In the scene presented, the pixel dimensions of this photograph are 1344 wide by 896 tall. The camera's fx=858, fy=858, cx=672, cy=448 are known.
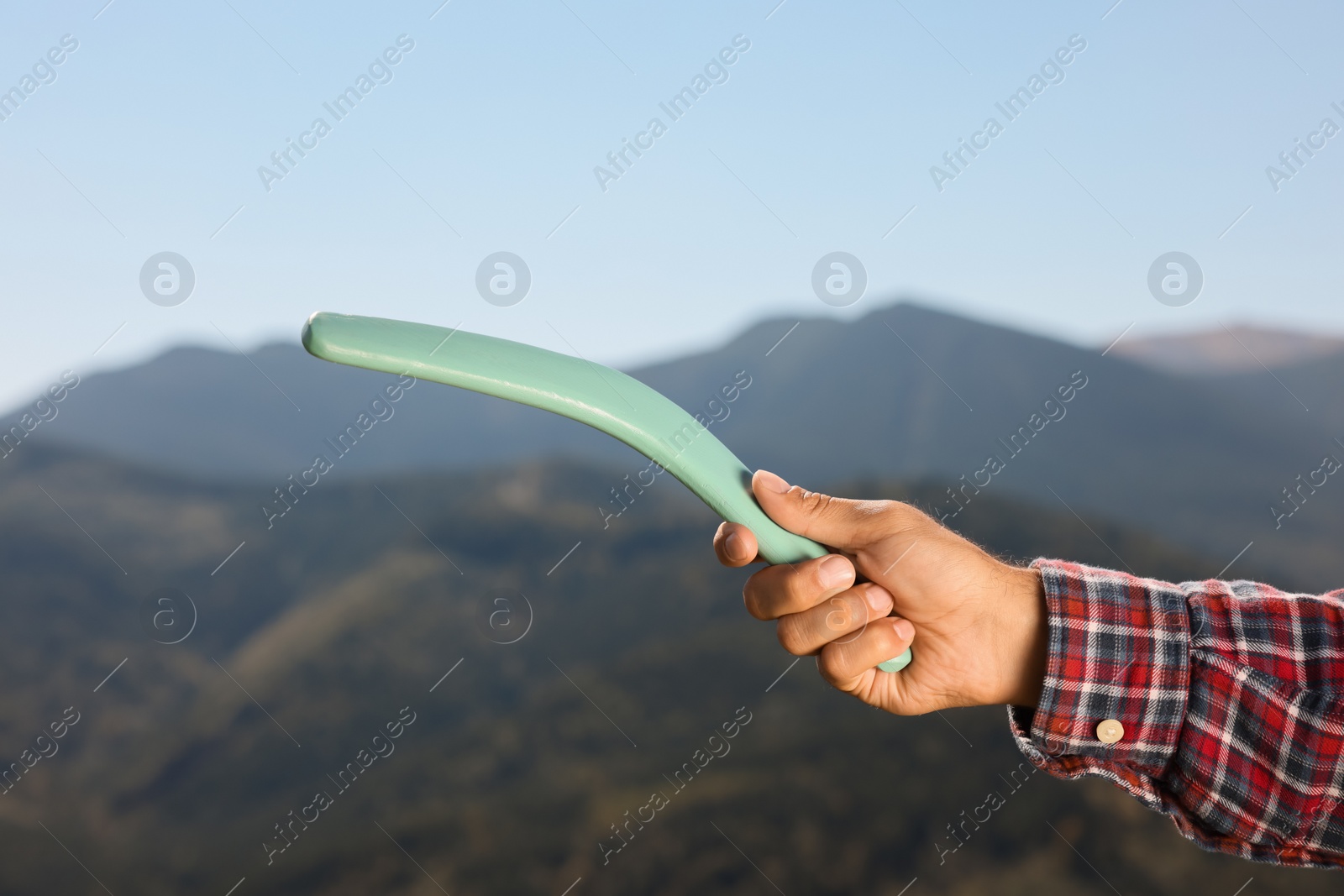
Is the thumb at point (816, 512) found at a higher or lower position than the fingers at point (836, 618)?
higher

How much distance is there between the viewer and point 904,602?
1478 millimetres

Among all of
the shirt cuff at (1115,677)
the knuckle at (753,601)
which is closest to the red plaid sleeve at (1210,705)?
the shirt cuff at (1115,677)

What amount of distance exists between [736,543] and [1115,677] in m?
0.62

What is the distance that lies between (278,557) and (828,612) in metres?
13.8

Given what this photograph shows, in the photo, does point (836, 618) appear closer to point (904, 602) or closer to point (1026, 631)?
point (904, 602)

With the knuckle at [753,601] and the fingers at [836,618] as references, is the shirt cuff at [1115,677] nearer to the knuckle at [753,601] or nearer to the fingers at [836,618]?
the fingers at [836,618]

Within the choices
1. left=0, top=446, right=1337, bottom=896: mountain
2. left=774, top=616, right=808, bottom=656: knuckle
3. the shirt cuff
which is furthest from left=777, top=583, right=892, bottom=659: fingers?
left=0, top=446, right=1337, bottom=896: mountain

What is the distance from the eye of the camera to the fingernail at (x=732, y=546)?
1.36 metres

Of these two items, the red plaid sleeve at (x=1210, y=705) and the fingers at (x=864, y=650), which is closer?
the red plaid sleeve at (x=1210, y=705)

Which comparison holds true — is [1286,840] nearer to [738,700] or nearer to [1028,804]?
[1028,804]

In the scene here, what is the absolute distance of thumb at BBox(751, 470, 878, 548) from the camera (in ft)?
4.44

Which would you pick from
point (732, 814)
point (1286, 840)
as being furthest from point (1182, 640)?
point (732, 814)

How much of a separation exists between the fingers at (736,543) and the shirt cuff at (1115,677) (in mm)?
487

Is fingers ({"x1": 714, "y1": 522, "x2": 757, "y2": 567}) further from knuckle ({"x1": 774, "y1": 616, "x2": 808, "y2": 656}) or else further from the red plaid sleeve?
the red plaid sleeve
